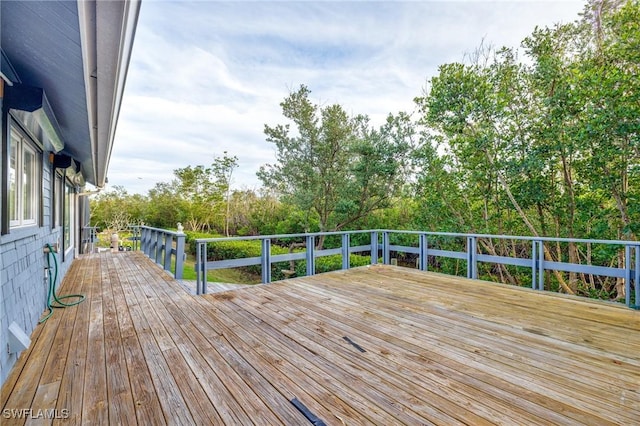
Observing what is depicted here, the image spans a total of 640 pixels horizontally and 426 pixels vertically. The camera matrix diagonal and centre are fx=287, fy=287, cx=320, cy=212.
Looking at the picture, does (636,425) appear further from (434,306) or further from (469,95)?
(469,95)

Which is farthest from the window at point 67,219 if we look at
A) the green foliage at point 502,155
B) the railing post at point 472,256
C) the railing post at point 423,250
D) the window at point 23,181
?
the railing post at point 472,256

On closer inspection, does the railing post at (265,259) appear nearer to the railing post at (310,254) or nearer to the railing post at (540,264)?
the railing post at (310,254)

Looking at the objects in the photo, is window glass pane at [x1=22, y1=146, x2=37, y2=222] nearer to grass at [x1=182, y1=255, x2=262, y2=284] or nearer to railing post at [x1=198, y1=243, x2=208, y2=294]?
railing post at [x1=198, y1=243, x2=208, y2=294]

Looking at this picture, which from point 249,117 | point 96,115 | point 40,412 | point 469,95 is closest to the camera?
point 40,412

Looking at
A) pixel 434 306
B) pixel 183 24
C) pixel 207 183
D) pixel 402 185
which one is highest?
pixel 183 24

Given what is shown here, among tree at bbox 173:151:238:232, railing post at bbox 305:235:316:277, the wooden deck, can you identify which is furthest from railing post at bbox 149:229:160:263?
tree at bbox 173:151:238:232

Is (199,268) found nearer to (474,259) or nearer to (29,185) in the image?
(29,185)

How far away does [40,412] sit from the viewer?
1.56m

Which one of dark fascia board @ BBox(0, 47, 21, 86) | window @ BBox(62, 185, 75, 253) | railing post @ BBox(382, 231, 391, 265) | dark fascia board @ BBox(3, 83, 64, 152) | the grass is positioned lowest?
the grass

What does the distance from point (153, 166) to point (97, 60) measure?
71.1 feet

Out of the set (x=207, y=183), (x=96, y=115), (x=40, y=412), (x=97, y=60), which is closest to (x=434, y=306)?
(x=40, y=412)

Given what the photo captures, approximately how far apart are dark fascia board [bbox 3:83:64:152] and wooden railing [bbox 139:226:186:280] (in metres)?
2.02

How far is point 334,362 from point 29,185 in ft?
12.3

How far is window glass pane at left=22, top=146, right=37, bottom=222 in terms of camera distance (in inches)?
116
